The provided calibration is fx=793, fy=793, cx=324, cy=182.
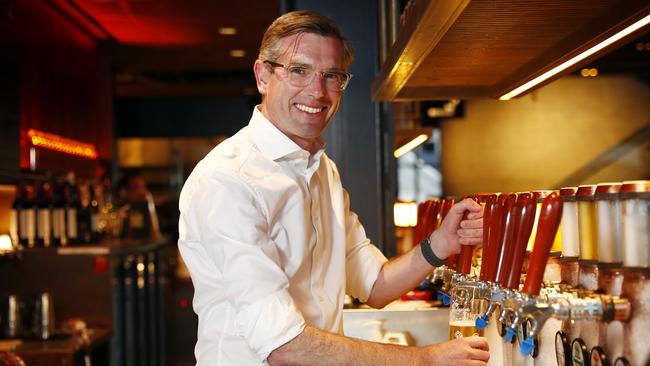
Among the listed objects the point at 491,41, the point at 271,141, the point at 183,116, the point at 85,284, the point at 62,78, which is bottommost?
the point at 85,284

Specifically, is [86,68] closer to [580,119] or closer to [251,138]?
[580,119]

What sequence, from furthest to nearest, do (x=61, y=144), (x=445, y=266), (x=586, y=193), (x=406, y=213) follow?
(x=61, y=144), (x=406, y=213), (x=445, y=266), (x=586, y=193)

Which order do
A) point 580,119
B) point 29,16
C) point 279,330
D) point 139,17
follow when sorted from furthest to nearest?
point 139,17 < point 29,16 < point 580,119 < point 279,330

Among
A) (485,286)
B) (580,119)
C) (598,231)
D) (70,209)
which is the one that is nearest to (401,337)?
(485,286)

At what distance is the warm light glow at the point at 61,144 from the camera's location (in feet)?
18.5

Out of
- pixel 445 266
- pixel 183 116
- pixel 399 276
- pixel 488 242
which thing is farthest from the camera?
pixel 183 116

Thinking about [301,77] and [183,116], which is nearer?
[301,77]

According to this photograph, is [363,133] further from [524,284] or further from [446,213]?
[524,284]

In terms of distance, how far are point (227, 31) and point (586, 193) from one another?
6682mm

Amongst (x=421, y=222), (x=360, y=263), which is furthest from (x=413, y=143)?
(x=421, y=222)

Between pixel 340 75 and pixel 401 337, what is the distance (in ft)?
2.78

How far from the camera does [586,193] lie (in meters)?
1.08

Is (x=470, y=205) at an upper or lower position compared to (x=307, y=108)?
lower

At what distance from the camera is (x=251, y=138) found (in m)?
1.79
